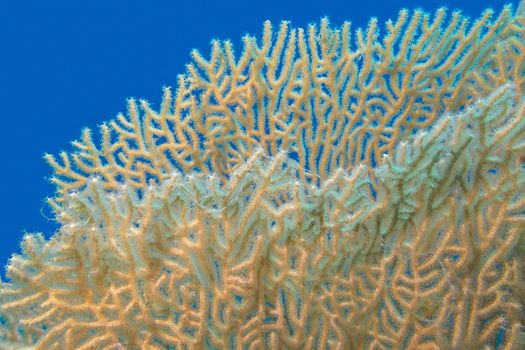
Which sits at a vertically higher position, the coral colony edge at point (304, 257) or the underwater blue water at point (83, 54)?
the underwater blue water at point (83, 54)

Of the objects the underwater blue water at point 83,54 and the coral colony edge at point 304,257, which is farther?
the underwater blue water at point 83,54

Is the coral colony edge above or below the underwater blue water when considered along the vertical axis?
below

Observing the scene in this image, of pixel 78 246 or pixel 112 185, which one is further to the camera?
pixel 112 185

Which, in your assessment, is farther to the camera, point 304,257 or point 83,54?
point 83,54

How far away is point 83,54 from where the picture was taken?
1147 centimetres

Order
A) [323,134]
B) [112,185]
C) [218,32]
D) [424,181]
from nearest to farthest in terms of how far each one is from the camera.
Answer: [424,181] < [112,185] < [323,134] < [218,32]

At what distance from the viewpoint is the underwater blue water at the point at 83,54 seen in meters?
10.7

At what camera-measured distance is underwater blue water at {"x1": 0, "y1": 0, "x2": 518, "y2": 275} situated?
1074cm

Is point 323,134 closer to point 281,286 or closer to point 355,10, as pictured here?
point 281,286

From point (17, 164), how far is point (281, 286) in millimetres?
9891

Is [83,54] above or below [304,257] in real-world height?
above

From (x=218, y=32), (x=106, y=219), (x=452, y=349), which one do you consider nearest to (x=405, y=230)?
(x=452, y=349)

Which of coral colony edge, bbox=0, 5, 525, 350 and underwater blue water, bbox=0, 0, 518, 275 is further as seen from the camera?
underwater blue water, bbox=0, 0, 518, 275

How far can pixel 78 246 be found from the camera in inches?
97.8
